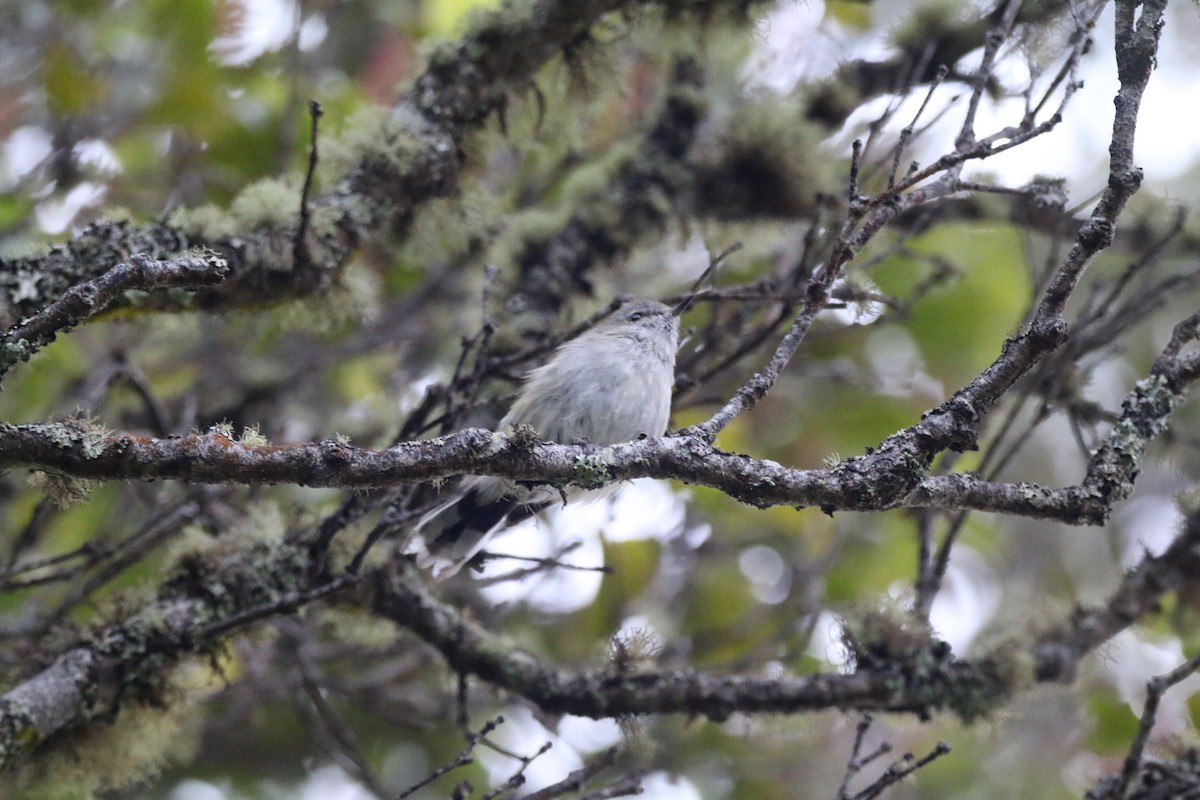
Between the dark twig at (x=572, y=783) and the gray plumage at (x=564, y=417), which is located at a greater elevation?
the gray plumage at (x=564, y=417)

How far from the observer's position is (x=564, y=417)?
3.91m

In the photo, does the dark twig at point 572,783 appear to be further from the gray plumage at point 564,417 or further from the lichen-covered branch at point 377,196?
the lichen-covered branch at point 377,196

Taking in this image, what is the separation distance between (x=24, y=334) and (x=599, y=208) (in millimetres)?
2866

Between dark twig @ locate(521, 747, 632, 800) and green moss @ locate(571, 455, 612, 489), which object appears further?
dark twig @ locate(521, 747, 632, 800)

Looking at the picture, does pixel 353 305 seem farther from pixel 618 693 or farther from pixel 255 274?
pixel 618 693

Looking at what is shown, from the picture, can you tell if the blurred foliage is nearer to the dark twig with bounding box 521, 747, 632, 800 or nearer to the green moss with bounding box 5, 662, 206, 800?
the green moss with bounding box 5, 662, 206, 800

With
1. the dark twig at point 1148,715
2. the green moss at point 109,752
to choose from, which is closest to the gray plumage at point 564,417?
the green moss at point 109,752

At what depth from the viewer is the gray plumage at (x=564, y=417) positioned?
384 centimetres

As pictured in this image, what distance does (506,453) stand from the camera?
2.39 m

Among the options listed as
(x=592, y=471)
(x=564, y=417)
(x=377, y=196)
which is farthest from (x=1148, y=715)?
(x=377, y=196)

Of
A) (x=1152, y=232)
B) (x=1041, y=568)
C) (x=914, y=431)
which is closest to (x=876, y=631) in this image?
(x=914, y=431)

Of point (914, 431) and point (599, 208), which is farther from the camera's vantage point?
point (599, 208)

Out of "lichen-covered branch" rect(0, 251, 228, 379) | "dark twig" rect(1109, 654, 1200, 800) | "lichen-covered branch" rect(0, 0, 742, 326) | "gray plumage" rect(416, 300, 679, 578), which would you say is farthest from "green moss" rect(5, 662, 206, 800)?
"dark twig" rect(1109, 654, 1200, 800)

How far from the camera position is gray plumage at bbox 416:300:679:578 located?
151 inches
